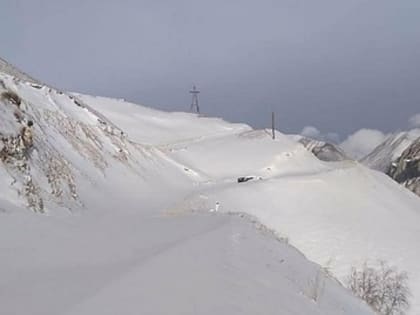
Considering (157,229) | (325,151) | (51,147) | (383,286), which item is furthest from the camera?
(325,151)

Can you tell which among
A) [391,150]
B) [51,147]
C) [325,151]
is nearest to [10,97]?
A: [51,147]

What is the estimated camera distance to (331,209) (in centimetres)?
3859

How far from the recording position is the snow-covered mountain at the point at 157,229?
6484mm

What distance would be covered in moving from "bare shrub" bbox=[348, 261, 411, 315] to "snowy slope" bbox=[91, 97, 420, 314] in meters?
0.56

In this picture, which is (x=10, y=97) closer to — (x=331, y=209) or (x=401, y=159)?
(x=331, y=209)

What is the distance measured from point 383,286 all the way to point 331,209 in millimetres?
14248

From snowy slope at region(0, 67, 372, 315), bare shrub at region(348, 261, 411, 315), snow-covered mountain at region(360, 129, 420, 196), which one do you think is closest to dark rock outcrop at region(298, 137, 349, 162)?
snow-covered mountain at region(360, 129, 420, 196)

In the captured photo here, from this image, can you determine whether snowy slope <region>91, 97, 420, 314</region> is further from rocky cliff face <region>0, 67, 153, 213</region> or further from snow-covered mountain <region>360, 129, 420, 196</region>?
A: snow-covered mountain <region>360, 129, 420, 196</region>

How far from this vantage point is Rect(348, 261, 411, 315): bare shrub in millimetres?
22672

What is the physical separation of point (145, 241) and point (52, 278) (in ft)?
12.5

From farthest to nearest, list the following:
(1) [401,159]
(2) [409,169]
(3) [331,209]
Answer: (1) [401,159] → (2) [409,169] → (3) [331,209]

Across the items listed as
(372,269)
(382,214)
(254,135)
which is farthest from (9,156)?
(254,135)

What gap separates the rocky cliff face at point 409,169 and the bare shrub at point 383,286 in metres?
102

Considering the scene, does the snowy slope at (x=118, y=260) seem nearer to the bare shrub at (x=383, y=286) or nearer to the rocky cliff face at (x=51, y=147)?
the rocky cliff face at (x=51, y=147)
